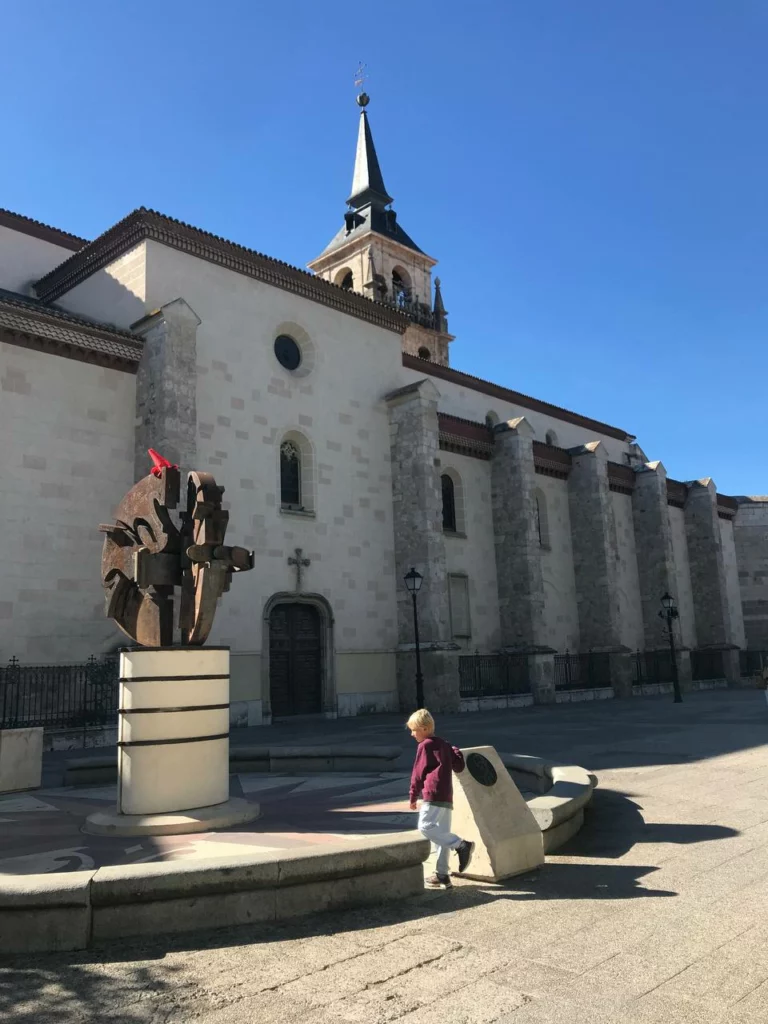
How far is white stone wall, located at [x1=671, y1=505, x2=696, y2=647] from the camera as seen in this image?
3612cm

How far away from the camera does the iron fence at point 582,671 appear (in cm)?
2803

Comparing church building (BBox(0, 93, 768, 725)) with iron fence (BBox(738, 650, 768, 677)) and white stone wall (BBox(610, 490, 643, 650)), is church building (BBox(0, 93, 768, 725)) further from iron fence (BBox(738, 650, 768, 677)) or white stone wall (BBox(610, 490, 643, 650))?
iron fence (BBox(738, 650, 768, 677))

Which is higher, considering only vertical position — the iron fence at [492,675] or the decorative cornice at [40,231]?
the decorative cornice at [40,231]

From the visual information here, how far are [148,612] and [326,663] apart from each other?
13.5 m

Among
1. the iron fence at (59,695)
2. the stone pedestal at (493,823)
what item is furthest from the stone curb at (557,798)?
the iron fence at (59,695)

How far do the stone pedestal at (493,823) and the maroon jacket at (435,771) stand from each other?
0.47 ft

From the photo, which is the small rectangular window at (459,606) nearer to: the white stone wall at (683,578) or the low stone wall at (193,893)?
the white stone wall at (683,578)

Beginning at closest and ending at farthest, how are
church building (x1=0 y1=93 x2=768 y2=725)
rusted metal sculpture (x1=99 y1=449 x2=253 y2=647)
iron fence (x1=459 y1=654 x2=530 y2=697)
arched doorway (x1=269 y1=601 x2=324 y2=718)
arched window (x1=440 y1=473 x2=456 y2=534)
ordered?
rusted metal sculpture (x1=99 y1=449 x2=253 y2=647)
church building (x1=0 y1=93 x2=768 y2=725)
arched doorway (x1=269 y1=601 x2=324 y2=718)
iron fence (x1=459 y1=654 x2=530 y2=697)
arched window (x1=440 y1=473 x2=456 y2=534)

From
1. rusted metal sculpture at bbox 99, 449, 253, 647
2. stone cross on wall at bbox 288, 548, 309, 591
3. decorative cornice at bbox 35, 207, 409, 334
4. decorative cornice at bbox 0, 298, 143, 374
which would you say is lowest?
rusted metal sculpture at bbox 99, 449, 253, 647

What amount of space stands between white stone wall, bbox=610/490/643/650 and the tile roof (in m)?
21.8

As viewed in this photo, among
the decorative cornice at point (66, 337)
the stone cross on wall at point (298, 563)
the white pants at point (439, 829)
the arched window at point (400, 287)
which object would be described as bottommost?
the white pants at point (439, 829)

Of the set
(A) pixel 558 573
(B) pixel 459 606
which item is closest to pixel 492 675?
(B) pixel 459 606

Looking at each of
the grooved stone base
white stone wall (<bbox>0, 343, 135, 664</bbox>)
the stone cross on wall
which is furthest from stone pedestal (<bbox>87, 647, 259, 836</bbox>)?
the stone cross on wall

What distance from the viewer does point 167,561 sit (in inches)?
303
